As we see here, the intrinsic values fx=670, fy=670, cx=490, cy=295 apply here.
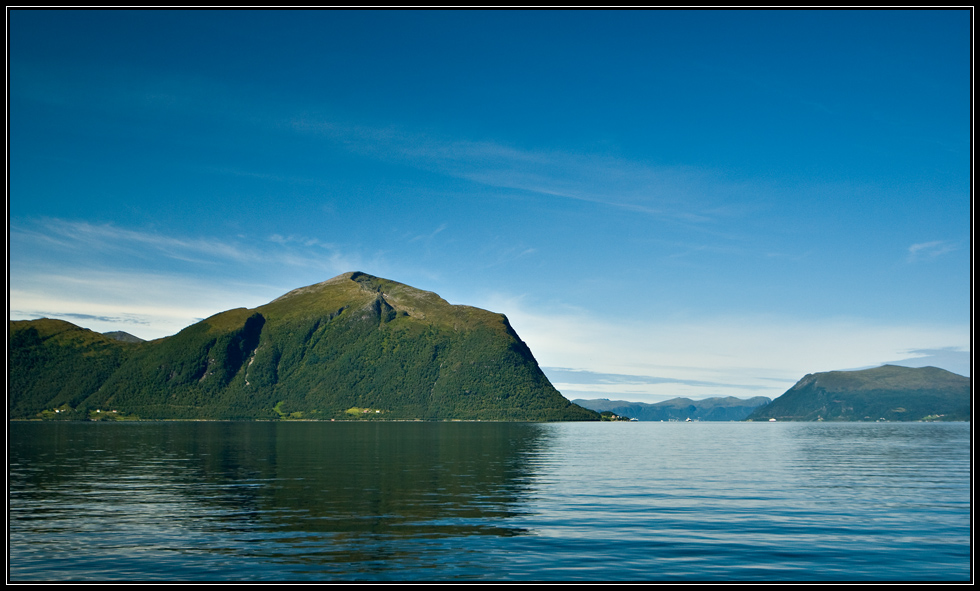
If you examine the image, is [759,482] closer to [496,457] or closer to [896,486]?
[896,486]

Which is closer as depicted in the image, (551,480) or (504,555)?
(504,555)

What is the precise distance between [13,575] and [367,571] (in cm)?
1444

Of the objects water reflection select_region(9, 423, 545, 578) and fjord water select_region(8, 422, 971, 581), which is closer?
fjord water select_region(8, 422, 971, 581)

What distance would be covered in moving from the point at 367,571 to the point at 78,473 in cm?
5453

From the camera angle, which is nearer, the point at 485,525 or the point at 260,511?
the point at 485,525

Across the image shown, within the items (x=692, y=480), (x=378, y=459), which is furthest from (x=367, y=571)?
(x=378, y=459)

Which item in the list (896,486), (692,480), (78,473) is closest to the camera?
(896,486)

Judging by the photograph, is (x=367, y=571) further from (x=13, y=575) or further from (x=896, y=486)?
(x=896, y=486)

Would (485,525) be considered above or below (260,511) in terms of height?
below

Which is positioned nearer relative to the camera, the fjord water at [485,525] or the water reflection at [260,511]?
the fjord water at [485,525]
